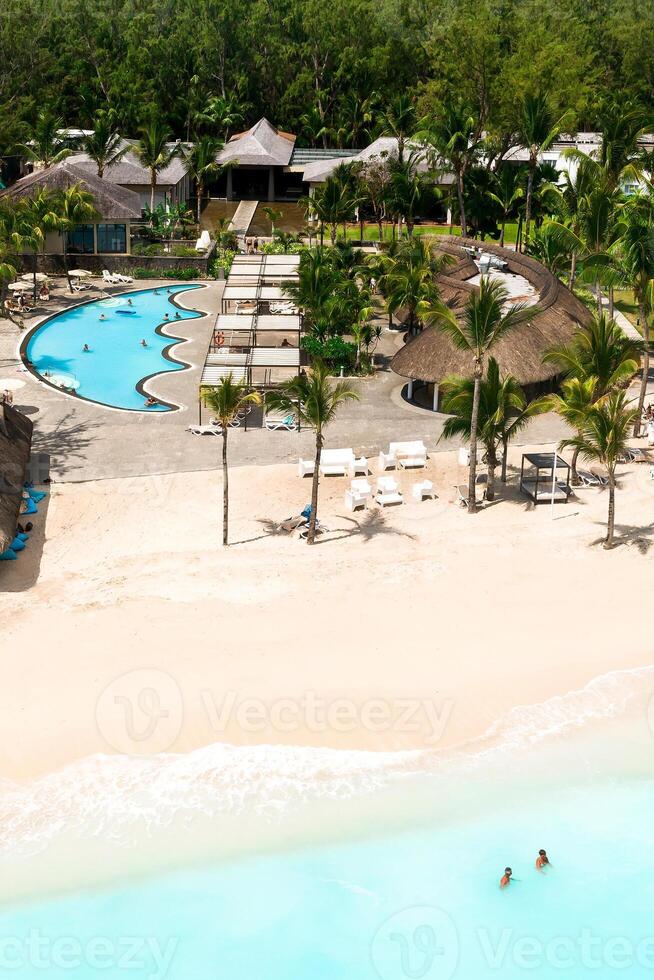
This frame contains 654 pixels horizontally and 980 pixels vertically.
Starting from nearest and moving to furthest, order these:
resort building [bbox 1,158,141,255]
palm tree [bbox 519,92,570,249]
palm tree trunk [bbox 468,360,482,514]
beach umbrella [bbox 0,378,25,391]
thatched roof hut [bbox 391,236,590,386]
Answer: palm tree trunk [bbox 468,360,482,514]
thatched roof hut [bbox 391,236,590,386]
beach umbrella [bbox 0,378,25,391]
palm tree [bbox 519,92,570,249]
resort building [bbox 1,158,141,255]

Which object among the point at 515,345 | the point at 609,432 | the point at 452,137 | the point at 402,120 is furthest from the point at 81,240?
the point at 609,432

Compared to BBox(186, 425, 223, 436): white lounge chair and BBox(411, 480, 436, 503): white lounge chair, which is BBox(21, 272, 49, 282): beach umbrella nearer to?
BBox(186, 425, 223, 436): white lounge chair

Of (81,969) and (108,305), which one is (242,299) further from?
(81,969)

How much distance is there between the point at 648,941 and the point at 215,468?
701 inches

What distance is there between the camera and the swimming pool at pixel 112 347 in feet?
126

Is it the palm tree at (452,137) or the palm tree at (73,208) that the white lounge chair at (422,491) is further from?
the palm tree at (73,208)

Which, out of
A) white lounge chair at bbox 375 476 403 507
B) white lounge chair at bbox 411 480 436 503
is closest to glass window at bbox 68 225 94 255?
white lounge chair at bbox 375 476 403 507

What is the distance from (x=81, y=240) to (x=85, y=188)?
8.85 ft

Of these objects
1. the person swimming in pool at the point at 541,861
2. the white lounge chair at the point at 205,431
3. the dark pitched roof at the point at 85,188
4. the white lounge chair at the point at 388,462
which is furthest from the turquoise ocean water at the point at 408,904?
the dark pitched roof at the point at 85,188

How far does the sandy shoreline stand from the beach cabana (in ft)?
1.49

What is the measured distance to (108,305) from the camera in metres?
49.2

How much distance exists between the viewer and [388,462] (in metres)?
30.8

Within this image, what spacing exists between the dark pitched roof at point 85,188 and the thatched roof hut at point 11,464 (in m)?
24.3

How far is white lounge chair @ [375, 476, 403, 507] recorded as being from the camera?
28625 millimetres
